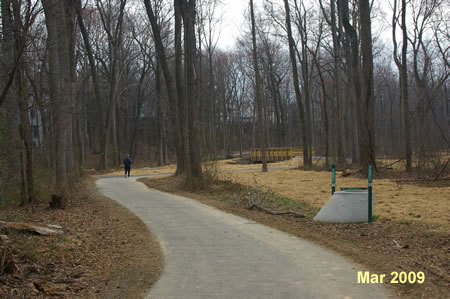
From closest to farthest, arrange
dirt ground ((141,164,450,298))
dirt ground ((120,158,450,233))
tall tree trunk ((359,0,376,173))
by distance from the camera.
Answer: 1. dirt ground ((141,164,450,298))
2. dirt ground ((120,158,450,233))
3. tall tree trunk ((359,0,376,173))

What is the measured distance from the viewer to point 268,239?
876cm

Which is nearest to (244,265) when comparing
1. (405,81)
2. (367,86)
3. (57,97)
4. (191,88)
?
(57,97)

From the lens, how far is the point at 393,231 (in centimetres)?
945

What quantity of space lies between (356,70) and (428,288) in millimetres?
20741

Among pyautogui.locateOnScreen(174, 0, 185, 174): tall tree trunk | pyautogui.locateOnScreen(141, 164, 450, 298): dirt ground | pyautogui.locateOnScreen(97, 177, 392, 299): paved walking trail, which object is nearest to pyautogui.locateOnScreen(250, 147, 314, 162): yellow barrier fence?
pyautogui.locateOnScreen(174, 0, 185, 174): tall tree trunk

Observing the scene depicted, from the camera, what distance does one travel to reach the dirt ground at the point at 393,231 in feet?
21.0

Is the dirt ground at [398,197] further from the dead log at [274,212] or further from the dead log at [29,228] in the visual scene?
the dead log at [29,228]

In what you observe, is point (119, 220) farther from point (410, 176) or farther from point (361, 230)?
point (410, 176)

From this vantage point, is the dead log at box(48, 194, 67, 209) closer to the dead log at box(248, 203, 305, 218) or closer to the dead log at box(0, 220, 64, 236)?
the dead log at box(0, 220, 64, 236)

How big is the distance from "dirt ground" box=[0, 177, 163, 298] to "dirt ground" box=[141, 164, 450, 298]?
328cm

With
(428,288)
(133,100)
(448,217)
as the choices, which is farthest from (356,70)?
(133,100)

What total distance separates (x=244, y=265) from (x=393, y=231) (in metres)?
4.30

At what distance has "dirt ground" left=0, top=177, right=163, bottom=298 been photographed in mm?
5562

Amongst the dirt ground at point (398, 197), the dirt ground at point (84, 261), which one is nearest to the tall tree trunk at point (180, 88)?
the dirt ground at point (398, 197)
